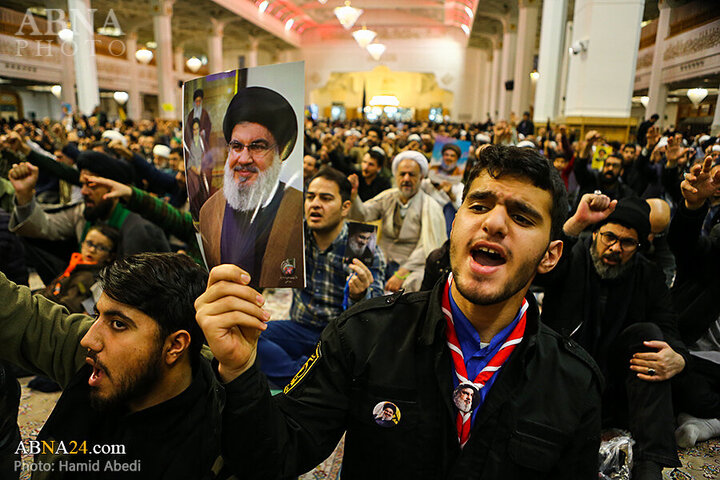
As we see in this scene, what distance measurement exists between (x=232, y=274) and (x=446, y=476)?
73cm

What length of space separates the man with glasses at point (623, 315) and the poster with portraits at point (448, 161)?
2.42m

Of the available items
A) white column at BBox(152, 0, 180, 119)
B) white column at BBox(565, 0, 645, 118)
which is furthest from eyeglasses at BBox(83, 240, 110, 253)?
white column at BBox(152, 0, 180, 119)

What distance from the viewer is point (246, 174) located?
929 mm

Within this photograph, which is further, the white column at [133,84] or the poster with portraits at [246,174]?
the white column at [133,84]

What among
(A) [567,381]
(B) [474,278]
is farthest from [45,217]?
(A) [567,381]

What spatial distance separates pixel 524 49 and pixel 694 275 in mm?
12353

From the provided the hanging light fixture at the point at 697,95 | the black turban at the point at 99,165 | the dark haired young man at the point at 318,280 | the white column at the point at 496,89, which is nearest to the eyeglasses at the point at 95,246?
the black turban at the point at 99,165

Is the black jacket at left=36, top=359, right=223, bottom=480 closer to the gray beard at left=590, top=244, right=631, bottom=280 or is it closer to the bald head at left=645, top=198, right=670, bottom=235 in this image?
the gray beard at left=590, top=244, right=631, bottom=280

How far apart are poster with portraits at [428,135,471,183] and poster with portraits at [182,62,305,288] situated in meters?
4.02

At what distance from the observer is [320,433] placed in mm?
1183

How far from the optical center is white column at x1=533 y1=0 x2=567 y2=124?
33.7 feet

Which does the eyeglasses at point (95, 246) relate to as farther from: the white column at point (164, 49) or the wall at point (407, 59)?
the wall at point (407, 59)

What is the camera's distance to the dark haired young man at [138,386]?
1260 mm

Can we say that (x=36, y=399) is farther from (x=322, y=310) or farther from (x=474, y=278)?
(x=474, y=278)
